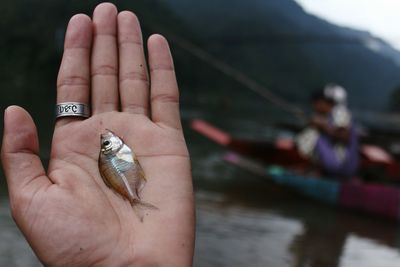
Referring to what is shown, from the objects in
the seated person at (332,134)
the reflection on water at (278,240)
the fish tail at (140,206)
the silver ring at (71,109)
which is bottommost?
the reflection on water at (278,240)

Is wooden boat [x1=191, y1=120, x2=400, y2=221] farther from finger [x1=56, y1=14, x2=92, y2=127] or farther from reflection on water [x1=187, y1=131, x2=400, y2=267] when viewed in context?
finger [x1=56, y1=14, x2=92, y2=127]

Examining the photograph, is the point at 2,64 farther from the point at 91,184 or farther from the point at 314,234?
the point at 91,184

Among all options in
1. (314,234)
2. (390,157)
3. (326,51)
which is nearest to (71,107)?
(314,234)

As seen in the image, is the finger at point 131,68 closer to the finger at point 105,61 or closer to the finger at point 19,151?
the finger at point 105,61

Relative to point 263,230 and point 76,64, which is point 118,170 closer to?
point 76,64

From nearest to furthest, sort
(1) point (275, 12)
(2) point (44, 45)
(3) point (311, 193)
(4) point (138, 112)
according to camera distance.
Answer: (4) point (138, 112) → (3) point (311, 193) → (2) point (44, 45) → (1) point (275, 12)

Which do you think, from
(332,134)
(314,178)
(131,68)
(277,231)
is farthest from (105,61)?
(314,178)

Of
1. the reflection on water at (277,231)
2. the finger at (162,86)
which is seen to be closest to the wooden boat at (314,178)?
the reflection on water at (277,231)

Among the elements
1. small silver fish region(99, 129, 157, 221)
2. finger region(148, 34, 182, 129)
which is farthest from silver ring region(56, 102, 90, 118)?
finger region(148, 34, 182, 129)
